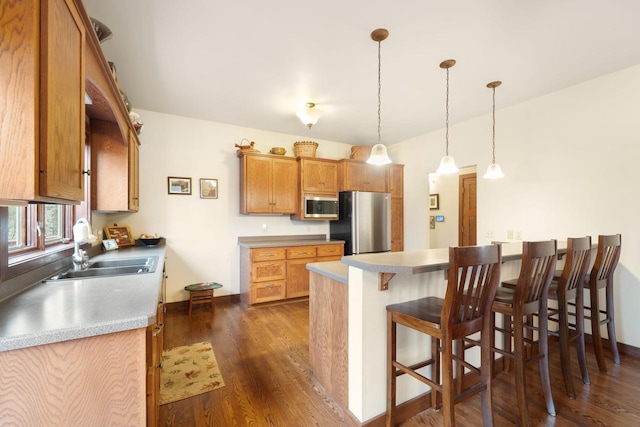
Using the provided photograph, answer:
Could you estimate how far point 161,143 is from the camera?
147 inches

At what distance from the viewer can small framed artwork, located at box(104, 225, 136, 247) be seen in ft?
10.6

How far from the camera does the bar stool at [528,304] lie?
159cm

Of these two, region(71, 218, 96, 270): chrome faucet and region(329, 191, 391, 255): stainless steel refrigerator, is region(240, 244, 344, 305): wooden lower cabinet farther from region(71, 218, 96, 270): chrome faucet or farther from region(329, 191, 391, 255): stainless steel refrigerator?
region(71, 218, 96, 270): chrome faucet

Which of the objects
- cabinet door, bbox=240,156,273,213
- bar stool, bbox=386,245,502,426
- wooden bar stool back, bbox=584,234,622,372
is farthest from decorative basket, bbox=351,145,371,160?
bar stool, bbox=386,245,502,426

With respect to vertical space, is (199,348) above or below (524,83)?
below

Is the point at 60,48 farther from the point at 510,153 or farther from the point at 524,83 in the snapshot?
the point at 510,153

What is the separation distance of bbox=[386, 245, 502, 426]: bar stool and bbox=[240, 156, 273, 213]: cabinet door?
281 centimetres

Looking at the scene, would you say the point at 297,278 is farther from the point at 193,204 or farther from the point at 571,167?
the point at 571,167

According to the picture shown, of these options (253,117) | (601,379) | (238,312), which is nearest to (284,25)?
(253,117)

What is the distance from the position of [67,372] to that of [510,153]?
421cm

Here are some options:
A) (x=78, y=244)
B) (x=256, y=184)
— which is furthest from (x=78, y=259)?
(x=256, y=184)

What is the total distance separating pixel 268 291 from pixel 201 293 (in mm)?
882

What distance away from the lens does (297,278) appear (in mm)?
4000

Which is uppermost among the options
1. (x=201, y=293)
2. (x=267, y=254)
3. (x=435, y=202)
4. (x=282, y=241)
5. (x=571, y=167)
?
(x=571, y=167)
